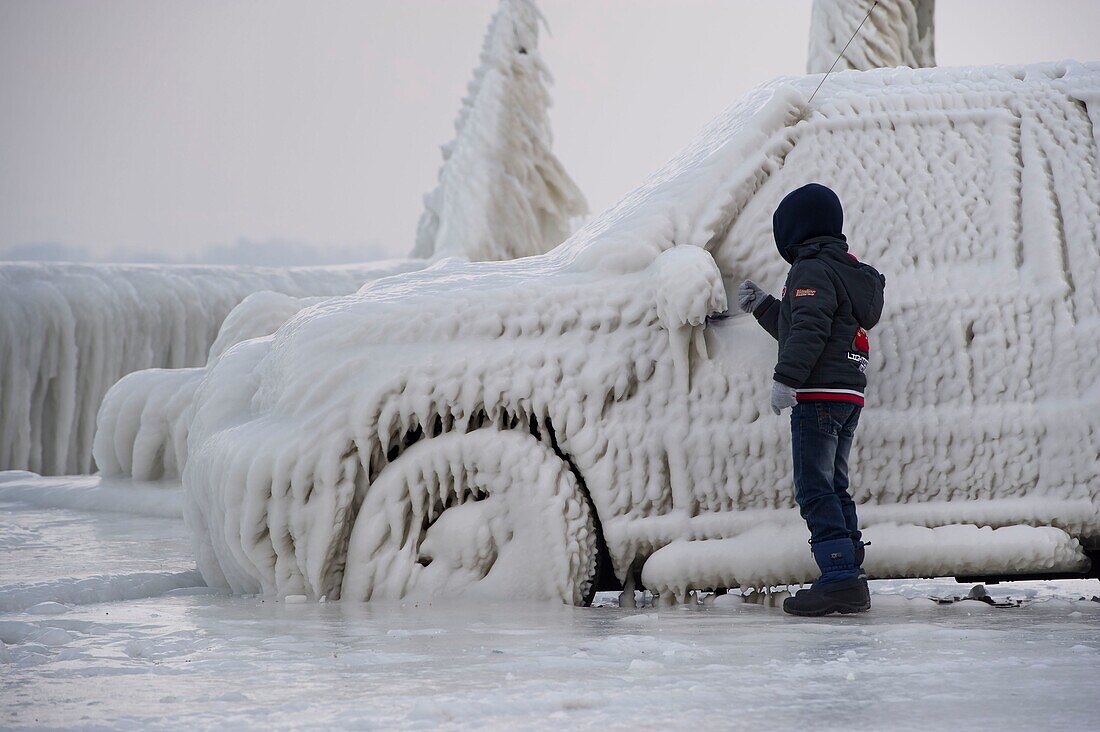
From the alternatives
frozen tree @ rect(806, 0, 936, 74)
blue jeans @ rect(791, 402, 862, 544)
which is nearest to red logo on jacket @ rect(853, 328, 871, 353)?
blue jeans @ rect(791, 402, 862, 544)

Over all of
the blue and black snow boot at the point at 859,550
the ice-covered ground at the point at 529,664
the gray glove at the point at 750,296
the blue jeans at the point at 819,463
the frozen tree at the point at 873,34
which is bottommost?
the ice-covered ground at the point at 529,664

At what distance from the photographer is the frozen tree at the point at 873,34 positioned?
6.46 m

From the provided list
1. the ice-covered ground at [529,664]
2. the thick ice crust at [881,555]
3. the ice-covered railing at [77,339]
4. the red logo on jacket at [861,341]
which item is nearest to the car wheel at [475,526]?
the ice-covered ground at [529,664]

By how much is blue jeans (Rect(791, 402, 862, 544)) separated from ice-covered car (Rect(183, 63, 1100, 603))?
194 mm

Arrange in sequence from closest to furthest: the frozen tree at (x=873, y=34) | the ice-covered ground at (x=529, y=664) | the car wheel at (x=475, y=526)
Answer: the ice-covered ground at (x=529, y=664)
the car wheel at (x=475, y=526)
the frozen tree at (x=873, y=34)

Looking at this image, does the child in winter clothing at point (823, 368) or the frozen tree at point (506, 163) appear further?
the frozen tree at point (506, 163)

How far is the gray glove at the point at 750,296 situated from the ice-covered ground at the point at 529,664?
2.71 ft

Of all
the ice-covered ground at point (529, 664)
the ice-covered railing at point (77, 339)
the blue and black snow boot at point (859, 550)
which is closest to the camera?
the ice-covered ground at point (529, 664)

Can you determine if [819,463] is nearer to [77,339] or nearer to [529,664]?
[529,664]

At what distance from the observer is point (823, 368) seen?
2887mm

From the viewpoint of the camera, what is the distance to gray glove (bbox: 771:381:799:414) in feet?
9.35

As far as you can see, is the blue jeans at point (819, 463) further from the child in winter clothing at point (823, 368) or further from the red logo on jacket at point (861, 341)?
the red logo on jacket at point (861, 341)

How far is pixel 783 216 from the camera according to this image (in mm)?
2982

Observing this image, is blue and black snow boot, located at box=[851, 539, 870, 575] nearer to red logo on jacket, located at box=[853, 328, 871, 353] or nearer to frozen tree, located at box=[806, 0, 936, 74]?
red logo on jacket, located at box=[853, 328, 871, 353]
